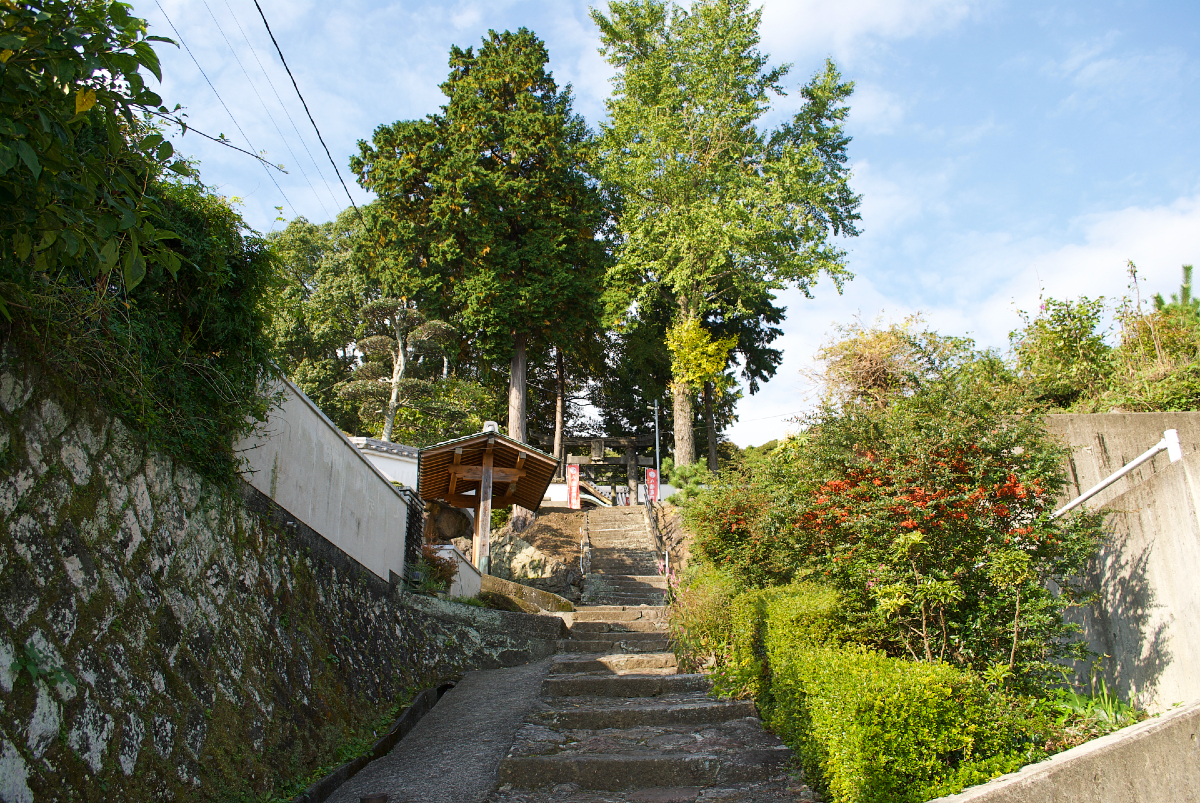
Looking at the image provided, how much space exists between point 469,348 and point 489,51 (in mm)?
9357

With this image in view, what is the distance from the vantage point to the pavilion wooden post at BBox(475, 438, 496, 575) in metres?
13.7

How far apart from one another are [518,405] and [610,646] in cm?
1175

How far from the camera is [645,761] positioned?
4.92 m

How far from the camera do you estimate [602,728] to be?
19.5 feet

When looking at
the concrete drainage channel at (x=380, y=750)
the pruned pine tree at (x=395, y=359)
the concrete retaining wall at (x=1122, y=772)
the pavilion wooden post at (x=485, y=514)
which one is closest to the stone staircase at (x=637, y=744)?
the concrete drainage channel at (x=380, y=750)

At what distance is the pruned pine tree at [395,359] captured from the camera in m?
20.0

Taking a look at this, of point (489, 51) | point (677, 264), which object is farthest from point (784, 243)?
point (489, 51)

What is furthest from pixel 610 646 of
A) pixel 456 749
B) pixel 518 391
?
pixel 518 391

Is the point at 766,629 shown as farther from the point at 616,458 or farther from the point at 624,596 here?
the point at 616,458

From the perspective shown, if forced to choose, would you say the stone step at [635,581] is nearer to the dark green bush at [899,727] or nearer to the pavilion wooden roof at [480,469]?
the pavilion wooden roof at [480,469]

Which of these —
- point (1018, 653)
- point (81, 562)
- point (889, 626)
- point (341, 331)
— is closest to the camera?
point (81, 562)

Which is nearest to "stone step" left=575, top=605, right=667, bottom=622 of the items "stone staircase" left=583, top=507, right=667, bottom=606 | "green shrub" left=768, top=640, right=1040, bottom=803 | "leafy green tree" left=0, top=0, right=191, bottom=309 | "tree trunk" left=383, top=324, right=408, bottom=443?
"stone staircase" left=583, top=507, right=667, bottom=606

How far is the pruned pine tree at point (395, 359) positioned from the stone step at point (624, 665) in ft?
43.1

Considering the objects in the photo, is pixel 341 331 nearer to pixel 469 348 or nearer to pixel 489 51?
pixel 469 348
